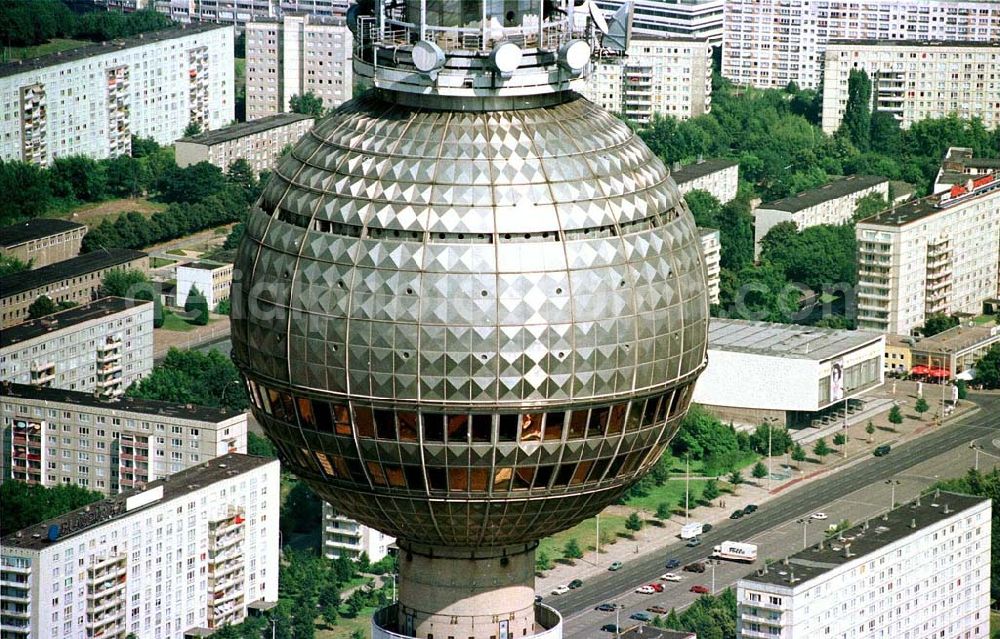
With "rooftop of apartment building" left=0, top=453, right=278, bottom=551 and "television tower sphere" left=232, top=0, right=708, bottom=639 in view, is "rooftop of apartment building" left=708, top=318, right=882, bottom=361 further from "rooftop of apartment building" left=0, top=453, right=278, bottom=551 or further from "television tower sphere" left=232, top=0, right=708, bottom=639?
"television tower sphere" left=232, top=0, right=708, bottom=639

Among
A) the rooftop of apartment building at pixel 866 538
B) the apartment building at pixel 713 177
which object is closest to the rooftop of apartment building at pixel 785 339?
the rooftop of apartment building at pixel 866 538

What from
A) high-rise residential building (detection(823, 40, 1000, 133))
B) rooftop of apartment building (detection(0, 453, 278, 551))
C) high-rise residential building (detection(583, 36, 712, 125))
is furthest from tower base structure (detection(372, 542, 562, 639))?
high-rise residential building (detection(823, 40, 1000, 133))

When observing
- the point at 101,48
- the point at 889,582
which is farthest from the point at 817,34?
the point at 889,582

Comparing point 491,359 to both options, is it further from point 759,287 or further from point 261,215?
point 759,287

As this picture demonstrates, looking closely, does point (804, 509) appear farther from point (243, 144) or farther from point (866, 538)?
point (243, 144)

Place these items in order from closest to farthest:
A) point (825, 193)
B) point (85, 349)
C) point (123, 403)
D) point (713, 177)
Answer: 1. point (123, 403)
2. point (85, 349)
3. point (825, 193)
4. point (713, 177)
